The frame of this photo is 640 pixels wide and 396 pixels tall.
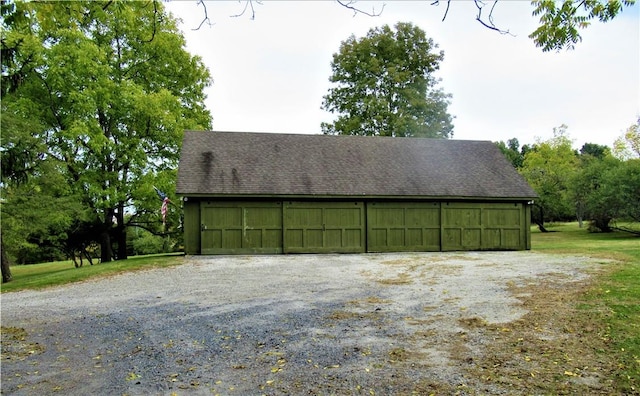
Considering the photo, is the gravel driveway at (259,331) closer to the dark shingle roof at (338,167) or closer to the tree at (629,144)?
the dark shingle roof at (338,167)

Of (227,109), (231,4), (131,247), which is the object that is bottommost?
(131,247)

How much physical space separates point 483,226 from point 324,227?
21.1 ft

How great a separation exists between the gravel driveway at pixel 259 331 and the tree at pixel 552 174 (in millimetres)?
28389

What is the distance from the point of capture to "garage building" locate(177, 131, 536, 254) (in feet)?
54.0

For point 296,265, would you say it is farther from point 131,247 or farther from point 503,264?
point 131,247

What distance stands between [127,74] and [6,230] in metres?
8.41

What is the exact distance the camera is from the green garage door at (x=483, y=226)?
1802 centimetres

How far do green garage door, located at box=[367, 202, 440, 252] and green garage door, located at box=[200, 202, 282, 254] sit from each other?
365 centimetres

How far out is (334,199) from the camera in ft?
56.2

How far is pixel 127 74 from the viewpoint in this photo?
2067 centimetres

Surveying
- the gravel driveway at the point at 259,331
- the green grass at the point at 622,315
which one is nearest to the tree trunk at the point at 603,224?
the green grass at the point at 622,315

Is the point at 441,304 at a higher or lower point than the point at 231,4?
lower

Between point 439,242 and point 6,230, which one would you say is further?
point 439,242

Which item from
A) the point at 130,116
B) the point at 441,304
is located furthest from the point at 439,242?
the point at 130,116
